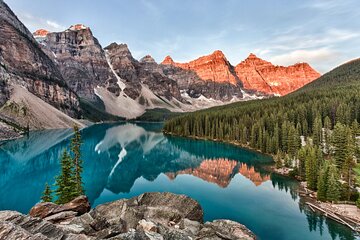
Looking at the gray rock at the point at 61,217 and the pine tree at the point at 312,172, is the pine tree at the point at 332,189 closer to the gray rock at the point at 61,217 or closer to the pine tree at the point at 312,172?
the pine tree at the point at 312,172

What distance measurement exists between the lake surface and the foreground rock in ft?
61.5

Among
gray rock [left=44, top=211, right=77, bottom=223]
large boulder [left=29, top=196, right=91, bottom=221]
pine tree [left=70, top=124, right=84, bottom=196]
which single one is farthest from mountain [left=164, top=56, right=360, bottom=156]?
gray rock [left=44, top=211, right=77, bottom=223]

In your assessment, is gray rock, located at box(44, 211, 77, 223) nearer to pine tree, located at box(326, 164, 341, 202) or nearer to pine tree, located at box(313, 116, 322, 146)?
pine tree, located at box(326, 164, 341, 202)

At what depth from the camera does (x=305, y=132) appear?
115 m

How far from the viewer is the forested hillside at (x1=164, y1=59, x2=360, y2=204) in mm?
57447

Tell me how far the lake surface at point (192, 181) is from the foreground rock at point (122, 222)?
18.8 meters

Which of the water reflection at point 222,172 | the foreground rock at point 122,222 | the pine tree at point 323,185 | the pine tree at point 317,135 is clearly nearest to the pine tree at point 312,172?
the pine tree at point 323,185

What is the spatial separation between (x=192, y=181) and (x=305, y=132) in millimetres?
67062

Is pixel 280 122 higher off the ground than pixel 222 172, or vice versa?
pixel 280 122

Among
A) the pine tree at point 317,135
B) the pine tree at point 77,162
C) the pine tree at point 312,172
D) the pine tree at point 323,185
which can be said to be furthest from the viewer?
the pine tree at point 317,135

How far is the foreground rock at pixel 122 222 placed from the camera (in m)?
14.6

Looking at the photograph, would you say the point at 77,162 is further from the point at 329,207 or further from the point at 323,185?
the point at 323,185

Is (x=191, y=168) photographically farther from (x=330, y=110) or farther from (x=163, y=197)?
(x=330, y=110)

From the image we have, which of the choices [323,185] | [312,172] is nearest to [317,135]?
[312,172]
